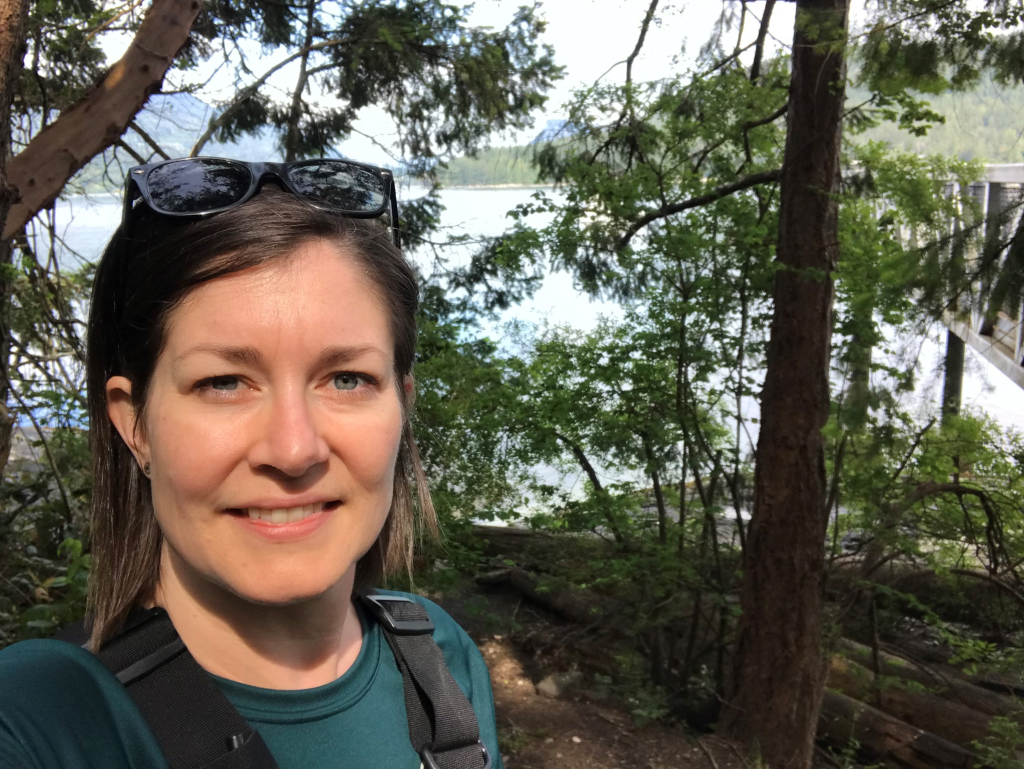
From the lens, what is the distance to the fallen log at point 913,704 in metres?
6.56

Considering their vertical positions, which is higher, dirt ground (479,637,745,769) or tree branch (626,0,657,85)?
tree branch (626,0,657,85)

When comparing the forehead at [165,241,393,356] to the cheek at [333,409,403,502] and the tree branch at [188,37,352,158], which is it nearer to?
the cheek at [333,409,403,502]

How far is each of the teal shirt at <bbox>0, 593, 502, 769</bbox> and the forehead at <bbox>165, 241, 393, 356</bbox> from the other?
359 millimetres

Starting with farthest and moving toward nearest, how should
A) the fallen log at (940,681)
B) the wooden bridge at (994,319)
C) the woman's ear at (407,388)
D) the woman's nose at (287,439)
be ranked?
the fallen log at (940,681), the wooden bridge at (994,319), the woman's ear at (407,388), the woman's nose at (287,439)

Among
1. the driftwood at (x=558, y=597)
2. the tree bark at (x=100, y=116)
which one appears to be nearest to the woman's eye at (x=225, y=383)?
the tree bark at (x=100, y=116)

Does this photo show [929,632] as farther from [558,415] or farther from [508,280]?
[508,280]

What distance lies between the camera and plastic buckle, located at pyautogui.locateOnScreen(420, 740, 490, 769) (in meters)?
1.04

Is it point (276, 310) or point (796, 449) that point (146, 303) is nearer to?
point (276, 310)

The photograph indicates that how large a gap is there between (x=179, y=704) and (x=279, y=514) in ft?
0.71

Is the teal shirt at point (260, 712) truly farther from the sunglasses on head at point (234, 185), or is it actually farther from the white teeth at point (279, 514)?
the sunglasses on head at point (234, 185)

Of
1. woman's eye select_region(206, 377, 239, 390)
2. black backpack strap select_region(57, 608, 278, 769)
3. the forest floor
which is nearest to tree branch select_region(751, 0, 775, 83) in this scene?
the forest floor

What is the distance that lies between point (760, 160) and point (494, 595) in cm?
496

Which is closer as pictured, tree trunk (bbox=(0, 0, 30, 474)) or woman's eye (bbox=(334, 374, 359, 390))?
woman's eye (bbox=(334, 374, 359, 390))

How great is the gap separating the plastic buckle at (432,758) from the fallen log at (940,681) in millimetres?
6372
